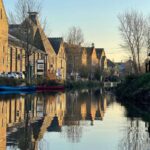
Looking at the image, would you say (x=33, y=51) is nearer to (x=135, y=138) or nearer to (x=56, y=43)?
(x=56, y=43)

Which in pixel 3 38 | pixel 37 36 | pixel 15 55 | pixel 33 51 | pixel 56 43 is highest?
pixel 56 43

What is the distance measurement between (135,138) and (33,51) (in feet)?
212

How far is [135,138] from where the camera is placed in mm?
15000

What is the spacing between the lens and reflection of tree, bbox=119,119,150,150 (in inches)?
512

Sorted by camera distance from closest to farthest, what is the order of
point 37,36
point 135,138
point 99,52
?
point 135,138, point 37,36, point 99,52

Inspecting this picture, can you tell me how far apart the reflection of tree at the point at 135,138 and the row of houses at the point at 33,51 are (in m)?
55.2

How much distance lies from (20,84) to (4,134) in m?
50.9

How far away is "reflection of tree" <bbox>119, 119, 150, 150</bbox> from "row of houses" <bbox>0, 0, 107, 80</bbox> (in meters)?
55.2

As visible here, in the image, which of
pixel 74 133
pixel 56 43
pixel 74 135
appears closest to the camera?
pixel 74 135

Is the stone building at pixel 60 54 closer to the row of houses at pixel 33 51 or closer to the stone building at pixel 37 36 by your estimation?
the row of houses at pixel 33 51

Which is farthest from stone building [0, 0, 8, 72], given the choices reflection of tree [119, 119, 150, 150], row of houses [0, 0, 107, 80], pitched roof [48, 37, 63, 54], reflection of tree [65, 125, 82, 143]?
reflection of tree [119, 119, 150, 150]

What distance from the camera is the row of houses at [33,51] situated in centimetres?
7506

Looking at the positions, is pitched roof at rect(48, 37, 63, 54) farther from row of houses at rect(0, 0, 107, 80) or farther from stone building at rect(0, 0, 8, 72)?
stone building at rect(0, 0, 8, 72)

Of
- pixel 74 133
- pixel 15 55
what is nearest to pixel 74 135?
pixel 74 133
